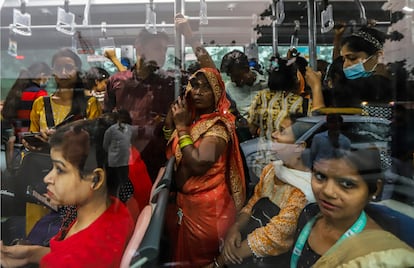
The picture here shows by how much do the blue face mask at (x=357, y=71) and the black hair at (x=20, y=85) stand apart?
1310 millimetres

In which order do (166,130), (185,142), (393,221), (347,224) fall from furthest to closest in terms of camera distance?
Result: (166,130), (185,142), (393,221), (347,224)

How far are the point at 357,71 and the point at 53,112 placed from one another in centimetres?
134

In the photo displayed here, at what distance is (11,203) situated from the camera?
5.09ft

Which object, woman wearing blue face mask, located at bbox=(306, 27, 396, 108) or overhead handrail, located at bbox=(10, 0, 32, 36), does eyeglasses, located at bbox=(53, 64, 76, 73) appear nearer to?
overhead handrail, located at bbox=(10, 0, 32, 36)

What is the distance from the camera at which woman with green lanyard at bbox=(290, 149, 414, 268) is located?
130 cm

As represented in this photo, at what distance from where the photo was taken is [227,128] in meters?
1.65

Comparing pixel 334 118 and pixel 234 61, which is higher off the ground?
pixel 234 61

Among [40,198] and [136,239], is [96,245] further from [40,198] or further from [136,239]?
[40,198]

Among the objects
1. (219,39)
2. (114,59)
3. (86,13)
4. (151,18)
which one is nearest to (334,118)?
(219,39)

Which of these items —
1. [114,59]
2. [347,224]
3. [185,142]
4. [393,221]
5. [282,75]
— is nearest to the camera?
[347,224]

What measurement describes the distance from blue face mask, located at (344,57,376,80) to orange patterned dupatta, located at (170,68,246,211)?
1.84 feet

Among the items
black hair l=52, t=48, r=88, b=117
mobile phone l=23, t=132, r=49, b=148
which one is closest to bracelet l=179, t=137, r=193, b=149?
black hair l=52, t=48, r=88, b=117

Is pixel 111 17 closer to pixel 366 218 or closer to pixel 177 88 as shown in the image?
pixel 177 88

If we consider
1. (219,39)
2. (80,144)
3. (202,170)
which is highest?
(219,39)
